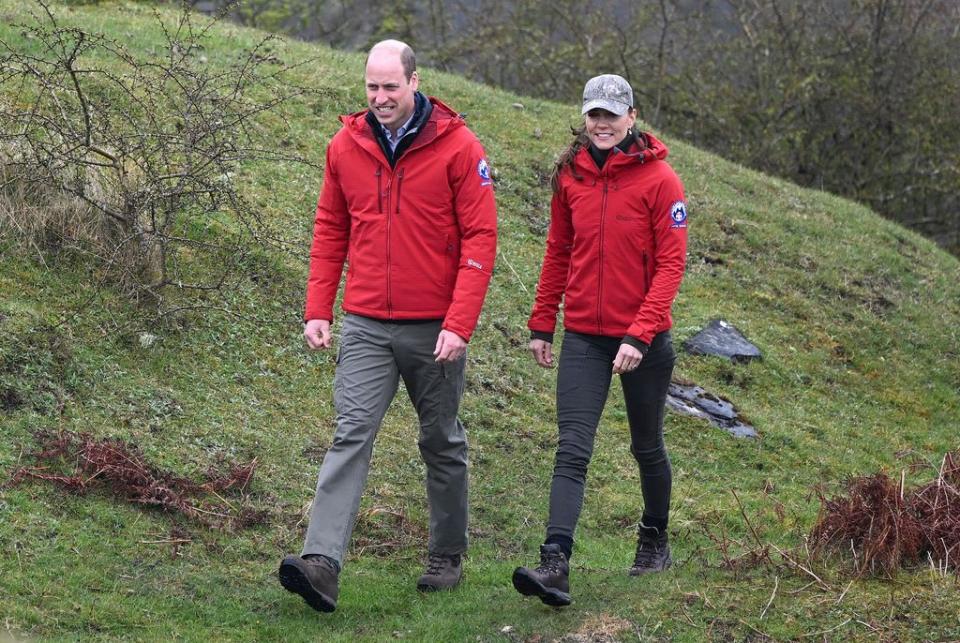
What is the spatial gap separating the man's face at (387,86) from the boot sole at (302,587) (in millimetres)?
2029

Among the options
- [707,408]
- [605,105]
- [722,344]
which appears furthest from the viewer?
[722,344]

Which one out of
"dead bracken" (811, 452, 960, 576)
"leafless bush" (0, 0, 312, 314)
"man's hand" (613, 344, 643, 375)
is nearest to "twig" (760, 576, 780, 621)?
"dead bracken" (811, 452, 960, 576)

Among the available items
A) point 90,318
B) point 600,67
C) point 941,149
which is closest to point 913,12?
point 941,149

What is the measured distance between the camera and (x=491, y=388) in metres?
9.66

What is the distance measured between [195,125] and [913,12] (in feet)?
64.7

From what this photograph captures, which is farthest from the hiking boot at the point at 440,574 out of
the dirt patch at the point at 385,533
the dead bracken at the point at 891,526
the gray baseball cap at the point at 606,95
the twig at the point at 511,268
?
the twig at the point at 511,268

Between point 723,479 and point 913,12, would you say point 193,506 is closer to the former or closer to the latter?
point 723,479

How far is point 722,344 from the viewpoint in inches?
464

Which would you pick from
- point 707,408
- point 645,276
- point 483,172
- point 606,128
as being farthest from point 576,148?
point 707,408

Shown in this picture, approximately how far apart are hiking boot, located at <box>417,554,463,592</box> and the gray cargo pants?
0.05 m

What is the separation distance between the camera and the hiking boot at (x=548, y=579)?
201 inches

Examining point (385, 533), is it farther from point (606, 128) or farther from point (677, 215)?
point (606, 128)

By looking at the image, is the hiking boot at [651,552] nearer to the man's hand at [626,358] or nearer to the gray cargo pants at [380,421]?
the gray cargo pants at [380,421]

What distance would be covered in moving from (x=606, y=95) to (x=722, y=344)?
6.67 metres
